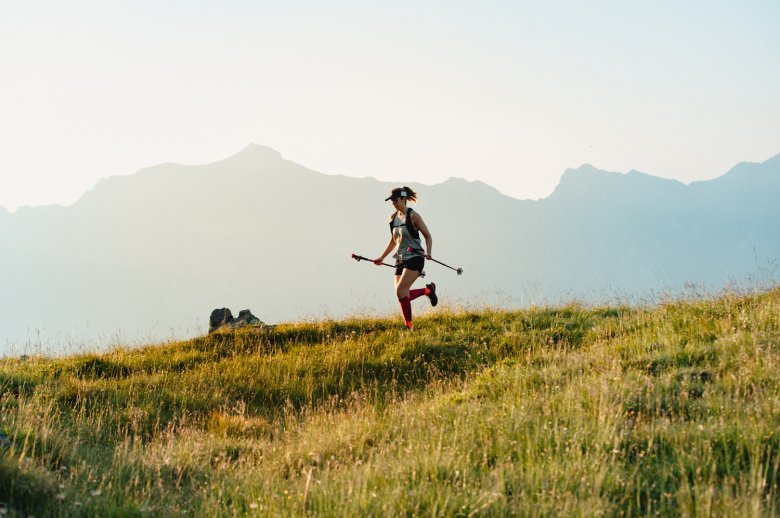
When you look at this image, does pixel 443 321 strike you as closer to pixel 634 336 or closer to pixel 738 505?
pixel 634 336

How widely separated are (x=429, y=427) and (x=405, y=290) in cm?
723

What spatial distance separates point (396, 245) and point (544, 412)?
27.4 ft

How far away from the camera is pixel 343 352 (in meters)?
12.1

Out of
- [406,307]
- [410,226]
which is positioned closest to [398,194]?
[410,226]

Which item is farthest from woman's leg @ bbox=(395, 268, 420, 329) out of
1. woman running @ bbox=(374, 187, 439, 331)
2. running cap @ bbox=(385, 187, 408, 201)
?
running cap @ bbox=(385, 187, 408, 201)

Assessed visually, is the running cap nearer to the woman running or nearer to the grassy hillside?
the woman running

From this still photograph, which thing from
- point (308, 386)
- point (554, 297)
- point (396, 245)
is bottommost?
point (308, 386)

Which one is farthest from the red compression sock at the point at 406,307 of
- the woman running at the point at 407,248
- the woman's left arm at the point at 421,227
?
the woman's left arm at the point at 421,227

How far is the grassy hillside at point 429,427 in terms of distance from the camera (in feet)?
14.9

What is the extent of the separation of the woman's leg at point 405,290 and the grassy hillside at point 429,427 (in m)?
0.94

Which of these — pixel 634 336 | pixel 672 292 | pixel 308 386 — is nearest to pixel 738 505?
pixel 634 336

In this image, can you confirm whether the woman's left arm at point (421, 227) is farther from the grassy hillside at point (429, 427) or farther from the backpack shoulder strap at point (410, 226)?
the grassy hillside at point (429, 427)

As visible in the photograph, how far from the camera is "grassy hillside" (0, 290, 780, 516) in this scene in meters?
4.53

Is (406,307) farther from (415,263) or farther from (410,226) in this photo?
(410,226)
